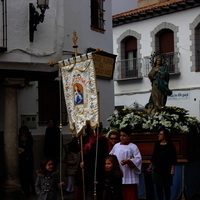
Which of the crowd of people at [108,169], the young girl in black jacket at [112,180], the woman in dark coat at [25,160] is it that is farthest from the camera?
the woman in dark coat at [25,160]

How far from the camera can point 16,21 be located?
12.1 meters

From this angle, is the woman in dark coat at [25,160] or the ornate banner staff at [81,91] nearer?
the ornate banner staff at [81,91]

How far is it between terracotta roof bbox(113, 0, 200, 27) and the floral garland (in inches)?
463

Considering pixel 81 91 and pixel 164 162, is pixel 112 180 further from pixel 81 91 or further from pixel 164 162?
pixel 164 162

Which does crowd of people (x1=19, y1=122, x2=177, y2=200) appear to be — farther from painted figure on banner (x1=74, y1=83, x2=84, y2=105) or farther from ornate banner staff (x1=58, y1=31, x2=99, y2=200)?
painted figure on banner (x1=74, y1=83, x2=84, y2=105)

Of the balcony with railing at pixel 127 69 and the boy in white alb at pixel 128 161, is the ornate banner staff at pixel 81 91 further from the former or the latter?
the balcony with railing at pixel 127 69

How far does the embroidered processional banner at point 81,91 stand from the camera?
943 centimetres

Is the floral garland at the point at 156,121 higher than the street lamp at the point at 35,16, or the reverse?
the street lamp at the point at 35,16

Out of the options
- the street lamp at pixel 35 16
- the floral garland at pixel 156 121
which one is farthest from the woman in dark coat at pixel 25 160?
the street lamp at pixel 35 16

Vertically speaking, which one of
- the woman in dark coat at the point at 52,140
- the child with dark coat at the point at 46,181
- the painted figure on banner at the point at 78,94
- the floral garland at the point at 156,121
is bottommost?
the child with dark coat at the point at 46,181

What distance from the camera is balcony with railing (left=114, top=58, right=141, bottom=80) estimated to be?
25.6 meters

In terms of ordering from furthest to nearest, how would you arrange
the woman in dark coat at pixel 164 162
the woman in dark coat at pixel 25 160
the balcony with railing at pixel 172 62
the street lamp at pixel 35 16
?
the balcony with railing at pixel 172 62
the woman in dark coat at pixel 25 160
the street lamp at pixel 35 16
the woman in dark coat at pixel 164 162

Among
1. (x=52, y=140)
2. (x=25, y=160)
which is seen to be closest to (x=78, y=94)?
(x=25, y=160)

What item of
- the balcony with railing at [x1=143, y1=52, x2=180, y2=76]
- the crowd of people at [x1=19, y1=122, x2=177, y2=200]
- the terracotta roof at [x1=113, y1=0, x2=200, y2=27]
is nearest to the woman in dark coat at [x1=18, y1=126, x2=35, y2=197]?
the crowd of people at [x1=19, y1=122, x2=177, y2=200]
